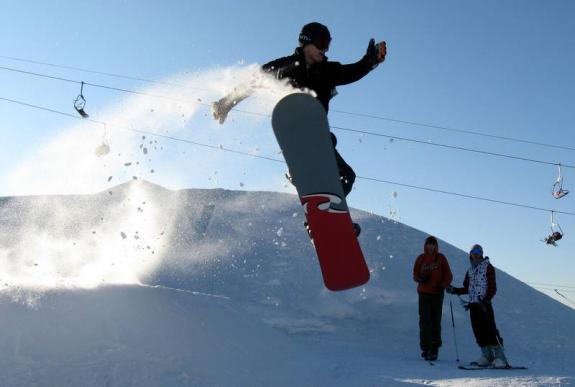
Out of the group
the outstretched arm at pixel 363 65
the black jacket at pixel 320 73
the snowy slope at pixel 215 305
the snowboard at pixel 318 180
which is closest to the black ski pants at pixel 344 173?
the snowboard at pixel 318 180

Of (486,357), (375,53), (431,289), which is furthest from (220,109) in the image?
(486,357)

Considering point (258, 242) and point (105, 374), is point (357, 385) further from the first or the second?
point (258, 242)

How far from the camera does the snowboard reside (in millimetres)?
4664

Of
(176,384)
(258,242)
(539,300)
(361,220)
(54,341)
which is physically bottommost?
→ (176,384)

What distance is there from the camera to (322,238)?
4691mm

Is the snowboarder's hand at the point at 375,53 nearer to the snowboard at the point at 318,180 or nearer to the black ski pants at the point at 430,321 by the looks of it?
the snowboard at the point at 318,180

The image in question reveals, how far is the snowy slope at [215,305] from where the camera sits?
5.39 m

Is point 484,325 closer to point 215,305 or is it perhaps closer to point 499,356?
point 499,356

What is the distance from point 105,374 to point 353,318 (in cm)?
583

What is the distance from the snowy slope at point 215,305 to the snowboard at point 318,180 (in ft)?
5.24

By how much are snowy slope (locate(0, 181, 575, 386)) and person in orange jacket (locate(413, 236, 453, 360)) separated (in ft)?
1.34

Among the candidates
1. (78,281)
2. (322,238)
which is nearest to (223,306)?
(78,281)

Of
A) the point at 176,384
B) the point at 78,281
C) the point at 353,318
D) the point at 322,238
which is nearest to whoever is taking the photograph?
the point at 322,238

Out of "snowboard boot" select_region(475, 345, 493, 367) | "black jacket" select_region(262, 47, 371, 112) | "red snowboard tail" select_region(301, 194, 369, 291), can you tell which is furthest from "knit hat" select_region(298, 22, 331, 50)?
"snowboard boot" select_region(475, 345, 493, 367)
